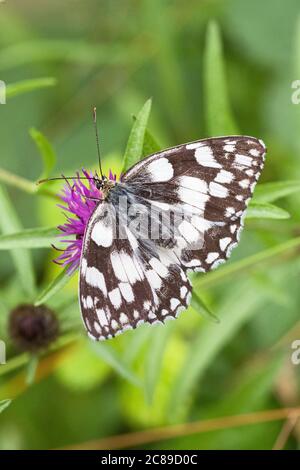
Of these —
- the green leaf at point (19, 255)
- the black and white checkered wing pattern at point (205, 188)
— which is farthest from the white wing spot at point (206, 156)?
the green leaf at point (19, 255)

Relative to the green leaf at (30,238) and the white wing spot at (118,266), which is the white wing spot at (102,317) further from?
the green leaf at (30,238)

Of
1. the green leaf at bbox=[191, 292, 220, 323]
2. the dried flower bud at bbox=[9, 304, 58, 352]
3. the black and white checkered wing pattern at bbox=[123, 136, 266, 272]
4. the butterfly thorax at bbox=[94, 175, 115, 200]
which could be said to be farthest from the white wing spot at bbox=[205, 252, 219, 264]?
the dried flower bud at bbox=[9, 304, 58, 352]

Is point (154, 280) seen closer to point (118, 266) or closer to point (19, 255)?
point (118, 266)

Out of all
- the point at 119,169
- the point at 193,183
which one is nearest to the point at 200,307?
the point at 193,183

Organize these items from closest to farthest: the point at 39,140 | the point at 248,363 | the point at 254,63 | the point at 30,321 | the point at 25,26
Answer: the point at 39,140 < the point at 30,321 < the point at 248,363 < the point at 254,63 < the point at 25,26

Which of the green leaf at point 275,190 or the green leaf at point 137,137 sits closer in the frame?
the green leaf at point 137,137
